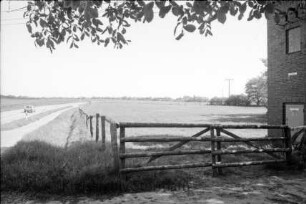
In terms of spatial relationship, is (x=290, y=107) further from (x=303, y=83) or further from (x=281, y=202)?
(x=281, y=202)

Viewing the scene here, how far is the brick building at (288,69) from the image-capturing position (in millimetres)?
11500

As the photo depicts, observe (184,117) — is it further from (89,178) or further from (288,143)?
(89,178)

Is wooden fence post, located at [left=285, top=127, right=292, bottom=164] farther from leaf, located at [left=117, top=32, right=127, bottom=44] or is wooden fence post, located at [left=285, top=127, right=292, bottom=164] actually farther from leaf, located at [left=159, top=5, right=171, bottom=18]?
leaf, located at [left=159, top=5, right=171, bottom=18]

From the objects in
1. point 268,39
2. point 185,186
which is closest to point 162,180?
point 185,186

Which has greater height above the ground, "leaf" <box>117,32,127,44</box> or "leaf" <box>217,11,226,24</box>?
"leaf" <box>117,32,127,44</box>

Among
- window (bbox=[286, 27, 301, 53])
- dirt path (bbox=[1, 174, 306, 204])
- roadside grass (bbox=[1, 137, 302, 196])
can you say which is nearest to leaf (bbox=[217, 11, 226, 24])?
dirt path (bbox=[1, 174, 306, 204])

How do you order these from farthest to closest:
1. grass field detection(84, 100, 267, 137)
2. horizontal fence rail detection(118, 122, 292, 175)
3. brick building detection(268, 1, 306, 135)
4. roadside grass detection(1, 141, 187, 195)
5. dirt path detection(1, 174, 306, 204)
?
grass field detection(84, 100, 267, 137) < brick building detection(268, 1, 306, 135) < horizontal fence rail detection(118, 122, 292, 175) < roadside grass detection(1, 141, 187, 195) < dirt path detection(1, 174, 306, 204)

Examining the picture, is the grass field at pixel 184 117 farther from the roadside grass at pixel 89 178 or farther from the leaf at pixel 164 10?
the leaf at pixel 164 10

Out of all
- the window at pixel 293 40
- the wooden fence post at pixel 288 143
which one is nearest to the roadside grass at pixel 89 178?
the wooden fence post at pixel 288 143

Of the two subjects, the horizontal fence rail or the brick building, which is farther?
the brick building

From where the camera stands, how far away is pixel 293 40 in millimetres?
12180

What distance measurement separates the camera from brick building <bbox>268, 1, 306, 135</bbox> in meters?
11.5

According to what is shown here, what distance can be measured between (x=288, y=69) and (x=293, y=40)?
1321mm

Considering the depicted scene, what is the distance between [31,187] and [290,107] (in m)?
11.2
